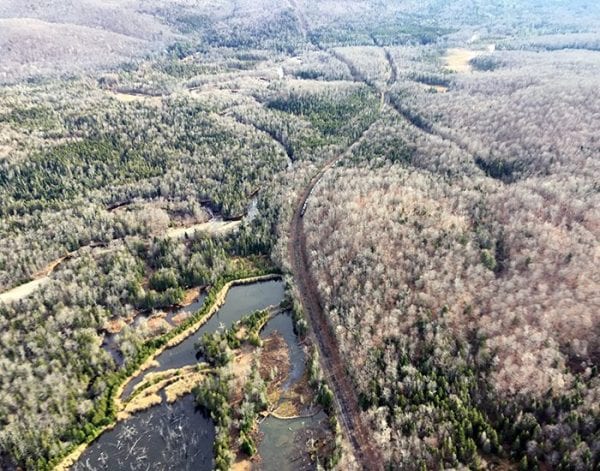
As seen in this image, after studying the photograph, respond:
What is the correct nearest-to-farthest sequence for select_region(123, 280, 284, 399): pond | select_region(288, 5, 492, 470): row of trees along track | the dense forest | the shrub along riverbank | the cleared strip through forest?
the dense forest
select_region(288, 5, 492, 470): row of trees along track
the cleared strip through forest
the shrub along riverbank
select_region(123, 280, 284, 399): pond

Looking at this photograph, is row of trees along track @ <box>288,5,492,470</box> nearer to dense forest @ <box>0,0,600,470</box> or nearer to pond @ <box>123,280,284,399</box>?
dense forest @ <box>0,0,600,470</box>

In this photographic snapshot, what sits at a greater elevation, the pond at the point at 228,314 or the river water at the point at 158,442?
the pond at the point at 228,314

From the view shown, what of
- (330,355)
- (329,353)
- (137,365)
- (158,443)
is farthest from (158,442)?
(329,353)

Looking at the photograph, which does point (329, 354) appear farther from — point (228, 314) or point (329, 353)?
point (228, 314)

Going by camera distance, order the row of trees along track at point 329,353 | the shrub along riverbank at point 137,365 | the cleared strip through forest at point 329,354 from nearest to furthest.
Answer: the row of trees along track at point 329,353
the cleared strip through forest at point 329,354
the shrub along riverbank at point 137,365

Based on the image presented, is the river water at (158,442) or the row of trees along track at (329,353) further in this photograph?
the row of trees along track at (329,353)

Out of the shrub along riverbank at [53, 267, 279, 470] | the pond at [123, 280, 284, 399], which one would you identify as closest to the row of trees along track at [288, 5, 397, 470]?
the pond at [123, 280, 284, 399]

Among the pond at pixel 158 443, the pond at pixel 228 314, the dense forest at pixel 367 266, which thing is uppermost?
the dense forest at pixel 367 266

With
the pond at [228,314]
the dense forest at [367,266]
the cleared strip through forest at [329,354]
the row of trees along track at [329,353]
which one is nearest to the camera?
the dense forest at [367,266]

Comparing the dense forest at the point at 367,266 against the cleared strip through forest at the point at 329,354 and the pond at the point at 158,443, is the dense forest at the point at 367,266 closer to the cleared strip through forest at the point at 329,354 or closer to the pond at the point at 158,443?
the cleared strip through forest at the point at 329,354

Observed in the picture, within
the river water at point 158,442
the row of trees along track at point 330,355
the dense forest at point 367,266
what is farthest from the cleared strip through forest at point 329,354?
the river water at point 158,442

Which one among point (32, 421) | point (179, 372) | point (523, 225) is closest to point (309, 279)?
point (179, 372)

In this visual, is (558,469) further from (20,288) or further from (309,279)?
(20,288)
